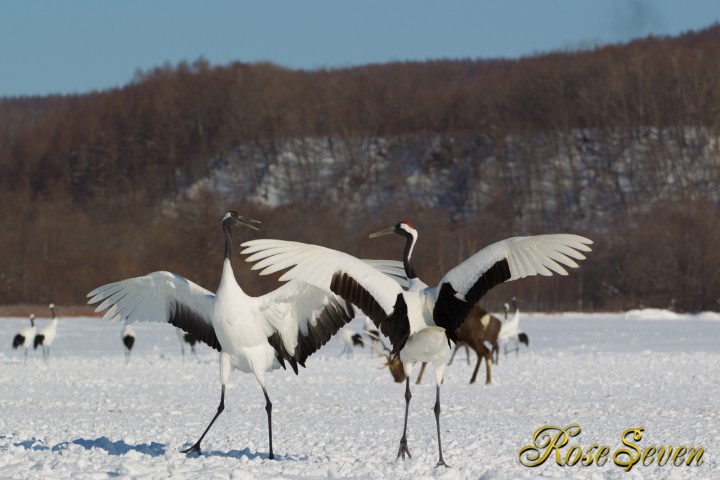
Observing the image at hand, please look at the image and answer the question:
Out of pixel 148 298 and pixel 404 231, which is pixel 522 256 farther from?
pixel 148 298

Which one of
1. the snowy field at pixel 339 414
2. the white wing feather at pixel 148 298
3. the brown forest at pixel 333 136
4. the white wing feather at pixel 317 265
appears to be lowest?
the snowy field at pixel 339 414

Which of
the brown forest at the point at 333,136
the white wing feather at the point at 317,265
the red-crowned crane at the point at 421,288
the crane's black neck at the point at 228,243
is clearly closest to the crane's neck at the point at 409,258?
the red-crowned crane at the point at 421,288

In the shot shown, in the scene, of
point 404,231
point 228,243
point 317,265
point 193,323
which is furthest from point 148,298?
point 404,231

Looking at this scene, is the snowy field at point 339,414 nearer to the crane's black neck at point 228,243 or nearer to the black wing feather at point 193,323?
the black wing feather at point 193,323

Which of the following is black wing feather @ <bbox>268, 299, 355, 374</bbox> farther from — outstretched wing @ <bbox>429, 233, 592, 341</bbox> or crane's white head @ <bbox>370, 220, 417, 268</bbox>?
outstretched wing @ <bbox>429, 233, 592, 341</bbox>

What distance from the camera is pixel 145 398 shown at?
1736 centimetres

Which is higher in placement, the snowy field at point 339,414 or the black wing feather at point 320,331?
the black wing feather at point 320,331

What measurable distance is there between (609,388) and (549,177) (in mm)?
90635

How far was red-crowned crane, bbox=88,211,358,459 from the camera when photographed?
33.9ft

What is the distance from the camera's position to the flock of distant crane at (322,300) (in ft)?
30.4

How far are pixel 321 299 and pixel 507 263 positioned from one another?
1.94 metres

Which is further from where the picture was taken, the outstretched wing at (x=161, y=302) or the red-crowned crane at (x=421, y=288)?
the outstretched wing at (x=161, y=302)

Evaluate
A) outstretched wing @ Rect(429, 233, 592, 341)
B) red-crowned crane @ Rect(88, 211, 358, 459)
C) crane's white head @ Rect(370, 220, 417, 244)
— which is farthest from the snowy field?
crane's white head @ Rect(370, 220, 417, 244)

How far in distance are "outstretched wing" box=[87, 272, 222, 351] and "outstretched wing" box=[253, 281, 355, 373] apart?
1.95ft
